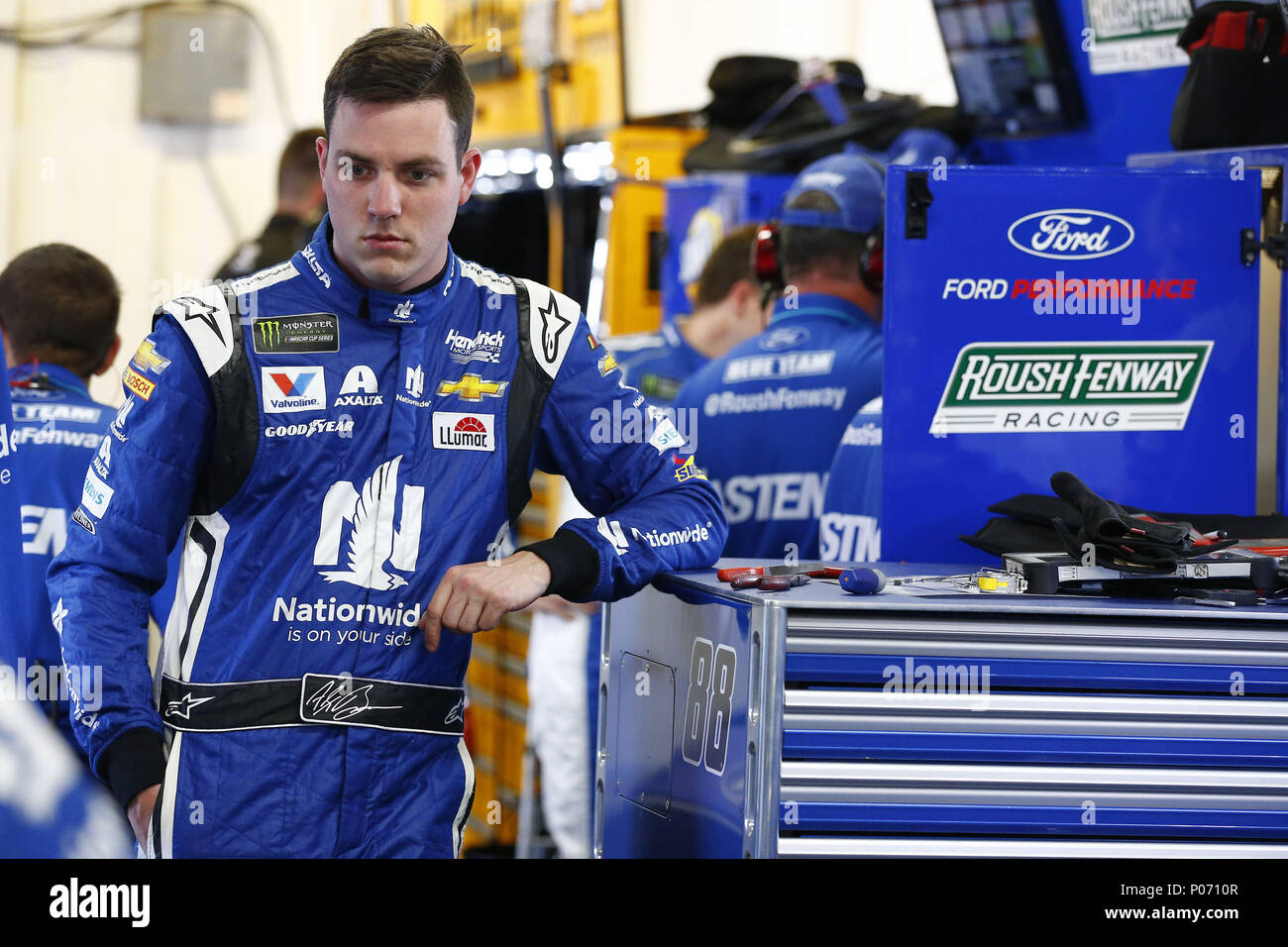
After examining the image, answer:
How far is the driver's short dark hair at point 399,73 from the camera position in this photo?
1.89 m

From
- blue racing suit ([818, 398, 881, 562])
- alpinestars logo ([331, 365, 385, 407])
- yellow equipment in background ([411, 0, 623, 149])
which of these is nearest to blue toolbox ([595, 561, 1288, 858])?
alpinestars logo ([331, 365, 385, 407])

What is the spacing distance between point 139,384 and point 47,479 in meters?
1.17

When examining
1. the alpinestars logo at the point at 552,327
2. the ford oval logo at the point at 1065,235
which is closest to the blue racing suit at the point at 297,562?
the alpinestars logo at the point at 552,327

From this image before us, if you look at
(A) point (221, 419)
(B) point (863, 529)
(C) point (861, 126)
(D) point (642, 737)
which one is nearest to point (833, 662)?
(D) point (642, 737)

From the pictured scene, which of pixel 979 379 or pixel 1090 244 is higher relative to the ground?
pixel 1090 244

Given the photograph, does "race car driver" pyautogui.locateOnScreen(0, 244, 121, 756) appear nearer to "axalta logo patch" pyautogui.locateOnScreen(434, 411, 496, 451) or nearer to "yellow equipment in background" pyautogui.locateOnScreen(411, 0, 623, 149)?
"axalta logo patch" pyautogui.locateOnScreen(434, 411, 496, 451)

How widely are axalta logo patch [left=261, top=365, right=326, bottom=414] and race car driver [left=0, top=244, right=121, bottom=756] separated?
1.16 meters

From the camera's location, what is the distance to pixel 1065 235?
228 cm

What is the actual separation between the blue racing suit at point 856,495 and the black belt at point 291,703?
134 centimetres

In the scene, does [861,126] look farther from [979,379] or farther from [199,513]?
[199,513]

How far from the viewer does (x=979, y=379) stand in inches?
89.0

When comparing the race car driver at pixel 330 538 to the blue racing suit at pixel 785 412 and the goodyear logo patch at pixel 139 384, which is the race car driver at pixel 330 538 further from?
the blue racing suit at pixel 785 412

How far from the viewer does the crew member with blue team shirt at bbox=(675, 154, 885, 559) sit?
3.52 meters
